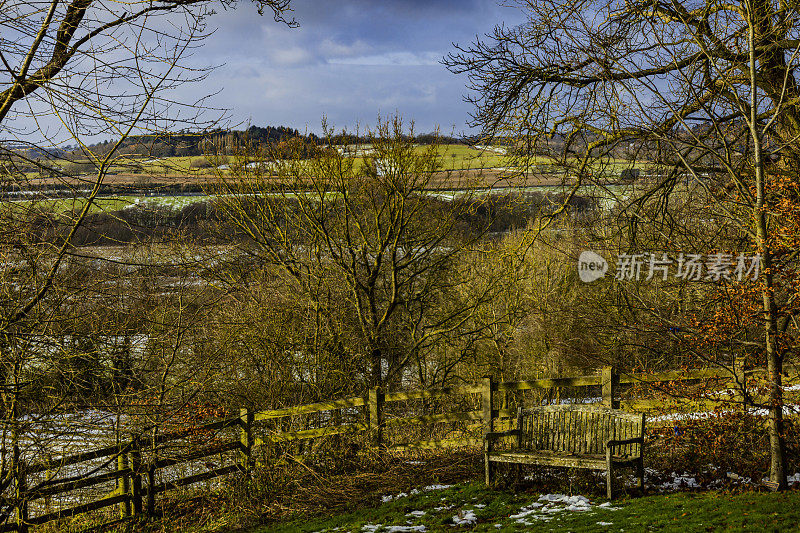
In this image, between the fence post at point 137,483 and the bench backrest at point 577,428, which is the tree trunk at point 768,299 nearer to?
the bench backrest at point 577,428

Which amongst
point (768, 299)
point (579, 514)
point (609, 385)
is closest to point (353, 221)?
point (609, 385)

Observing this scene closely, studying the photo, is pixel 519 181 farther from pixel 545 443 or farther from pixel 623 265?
pixel 623 265

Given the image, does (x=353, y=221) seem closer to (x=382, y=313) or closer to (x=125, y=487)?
(x=382, y=313)

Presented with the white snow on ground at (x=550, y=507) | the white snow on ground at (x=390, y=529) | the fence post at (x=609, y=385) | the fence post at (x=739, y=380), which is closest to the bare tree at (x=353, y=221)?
the fence post at (x=609, y=385)

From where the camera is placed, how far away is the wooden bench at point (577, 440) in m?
6.98

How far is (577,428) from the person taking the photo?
25.7ft

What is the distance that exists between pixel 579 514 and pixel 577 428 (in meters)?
1.62

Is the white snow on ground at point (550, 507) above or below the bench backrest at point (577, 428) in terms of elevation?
below

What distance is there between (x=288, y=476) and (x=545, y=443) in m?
3.58

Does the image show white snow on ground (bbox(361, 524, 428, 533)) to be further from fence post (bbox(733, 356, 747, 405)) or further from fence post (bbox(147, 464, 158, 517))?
fence post (bbox(733, 356, 747, 405))

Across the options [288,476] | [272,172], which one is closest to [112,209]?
[288,476]

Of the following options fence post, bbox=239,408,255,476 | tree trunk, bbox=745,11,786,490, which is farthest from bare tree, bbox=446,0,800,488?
fence post, bbox=239,408,255,476

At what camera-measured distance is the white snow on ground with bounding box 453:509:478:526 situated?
6.52 m

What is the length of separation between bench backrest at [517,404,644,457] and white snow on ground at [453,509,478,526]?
5.21ft
